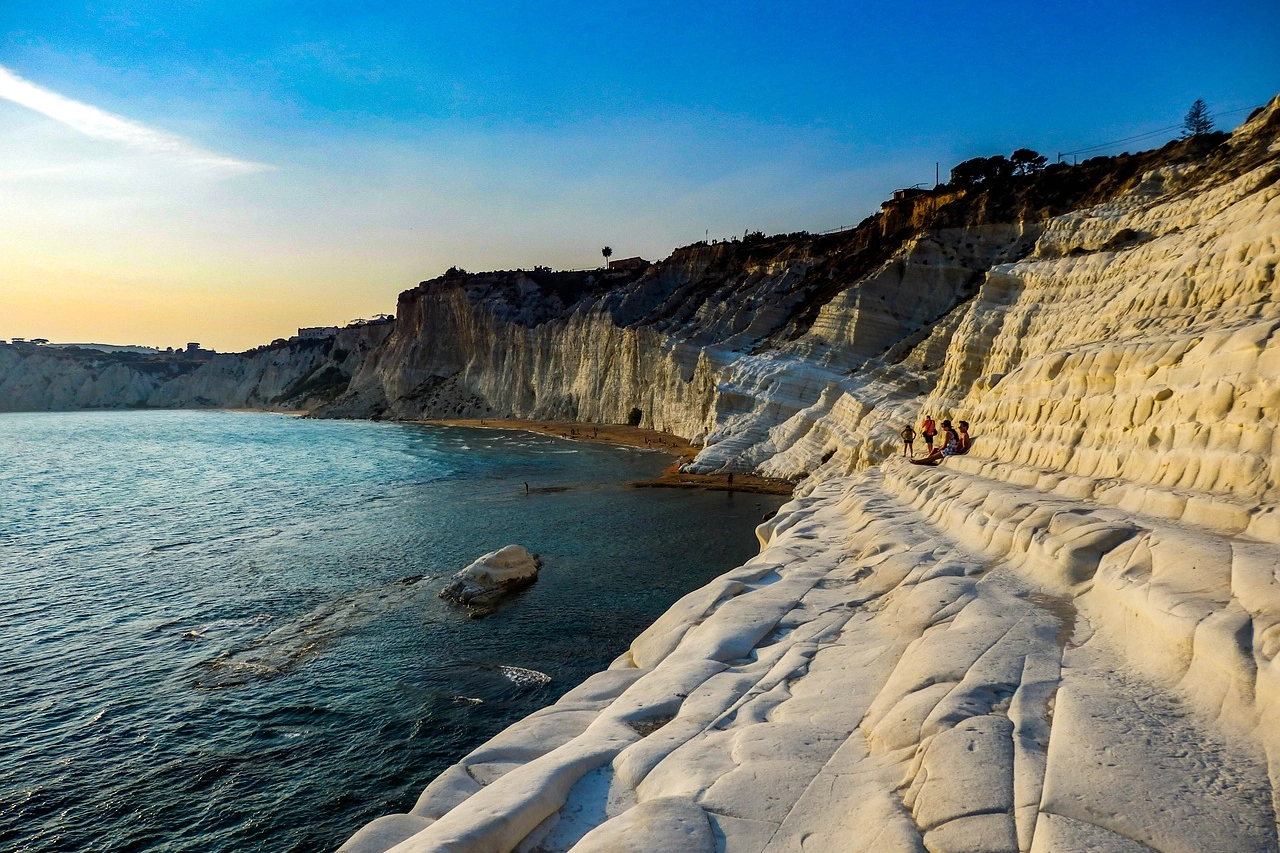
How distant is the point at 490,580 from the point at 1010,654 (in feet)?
44.7

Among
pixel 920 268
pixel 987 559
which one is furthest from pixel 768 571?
pixel 920 268

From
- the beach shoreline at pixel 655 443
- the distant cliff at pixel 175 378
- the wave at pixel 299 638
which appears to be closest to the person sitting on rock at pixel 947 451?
the wave at pixel 299 638

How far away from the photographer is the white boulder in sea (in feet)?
55.2

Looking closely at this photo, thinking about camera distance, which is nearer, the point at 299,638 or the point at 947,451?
the point at 299,638

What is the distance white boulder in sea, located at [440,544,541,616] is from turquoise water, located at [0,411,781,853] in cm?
50

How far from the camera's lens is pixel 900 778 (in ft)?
14.8

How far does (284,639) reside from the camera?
579 inches

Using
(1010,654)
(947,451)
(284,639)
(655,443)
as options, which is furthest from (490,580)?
(655,443)

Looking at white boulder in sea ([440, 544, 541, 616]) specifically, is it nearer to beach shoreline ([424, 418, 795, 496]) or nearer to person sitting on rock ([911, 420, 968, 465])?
person sitting on rock ([911, 420, 968, 465])

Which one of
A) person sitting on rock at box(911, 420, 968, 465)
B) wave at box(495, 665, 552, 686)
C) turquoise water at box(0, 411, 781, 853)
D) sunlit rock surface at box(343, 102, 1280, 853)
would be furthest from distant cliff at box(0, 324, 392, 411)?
sunlit rock surface at box(343, 102, 1280, 853)

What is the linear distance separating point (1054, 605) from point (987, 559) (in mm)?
1907

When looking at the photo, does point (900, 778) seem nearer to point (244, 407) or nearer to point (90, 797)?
point (90, 797)

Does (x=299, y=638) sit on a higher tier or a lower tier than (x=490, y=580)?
lower

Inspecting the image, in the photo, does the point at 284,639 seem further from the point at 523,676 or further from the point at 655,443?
the point at 655,443
